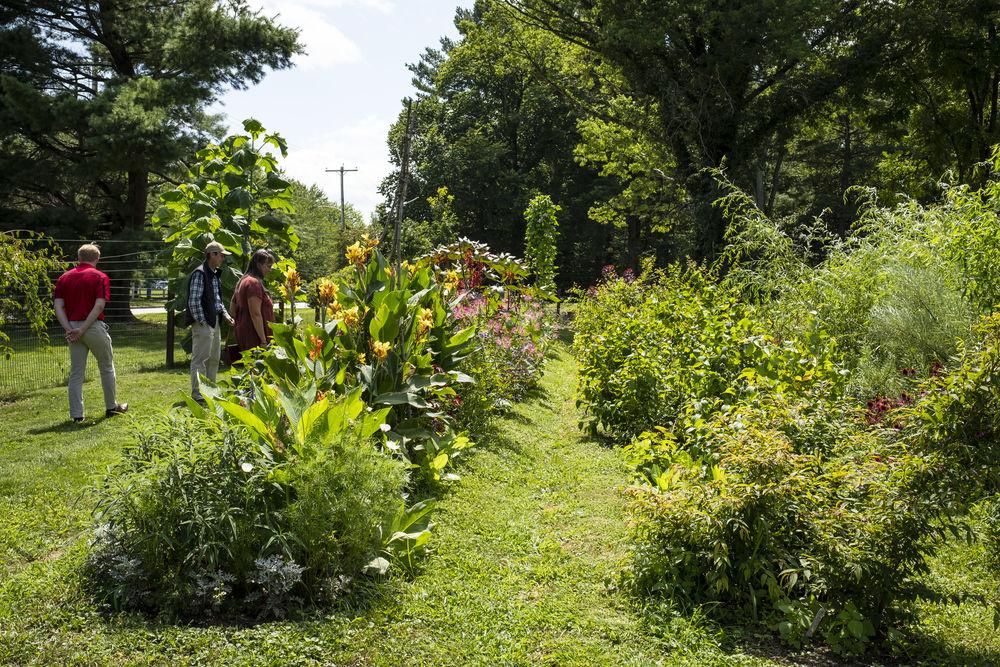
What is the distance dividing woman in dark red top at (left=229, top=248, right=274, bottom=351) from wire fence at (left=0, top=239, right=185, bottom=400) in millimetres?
3077

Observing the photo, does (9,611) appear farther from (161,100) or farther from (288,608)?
(161,100)

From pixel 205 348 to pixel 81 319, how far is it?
117cm

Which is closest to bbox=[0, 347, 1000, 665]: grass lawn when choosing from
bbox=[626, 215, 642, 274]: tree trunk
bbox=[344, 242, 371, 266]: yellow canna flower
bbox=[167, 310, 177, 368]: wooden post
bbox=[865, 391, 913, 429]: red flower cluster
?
bbox=[865, 391, 913, 429]: red flower cluster

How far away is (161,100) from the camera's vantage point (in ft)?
56.4

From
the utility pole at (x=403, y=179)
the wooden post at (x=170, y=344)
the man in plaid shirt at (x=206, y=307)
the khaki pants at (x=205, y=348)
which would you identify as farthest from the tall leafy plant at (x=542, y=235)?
the utility pole at (x=403, y=179)

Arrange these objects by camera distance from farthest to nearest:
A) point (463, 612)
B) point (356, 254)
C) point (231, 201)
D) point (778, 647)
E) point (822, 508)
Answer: point (231, 201), point (356, 254), point (463, 612), point (822, 508), point (778, 647)

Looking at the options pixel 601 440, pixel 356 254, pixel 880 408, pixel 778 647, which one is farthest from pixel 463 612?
pixel 601 440

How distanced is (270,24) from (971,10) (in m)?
16.9

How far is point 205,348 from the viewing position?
23.7 feet

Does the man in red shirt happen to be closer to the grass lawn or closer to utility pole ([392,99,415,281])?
the grass lawn

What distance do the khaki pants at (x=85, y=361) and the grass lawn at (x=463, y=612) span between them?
155 centimetres

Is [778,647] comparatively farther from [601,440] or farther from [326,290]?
[601,440]

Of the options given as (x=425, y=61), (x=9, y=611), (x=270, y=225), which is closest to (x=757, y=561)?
(x=9, y=611)

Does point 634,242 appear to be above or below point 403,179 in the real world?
above
